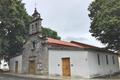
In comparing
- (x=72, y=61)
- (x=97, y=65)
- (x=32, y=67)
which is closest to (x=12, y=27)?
(x=32, y=67)

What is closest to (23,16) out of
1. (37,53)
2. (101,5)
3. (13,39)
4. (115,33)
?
(13,39)

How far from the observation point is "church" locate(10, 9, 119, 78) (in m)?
24.7

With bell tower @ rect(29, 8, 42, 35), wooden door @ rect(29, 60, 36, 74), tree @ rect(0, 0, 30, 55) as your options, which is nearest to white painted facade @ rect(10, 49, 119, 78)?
wooden door @ rect(29, 60, 36, 74)

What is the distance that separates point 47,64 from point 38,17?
280 inches

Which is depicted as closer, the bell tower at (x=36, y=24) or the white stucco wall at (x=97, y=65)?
the white stucco wall at (x=97, y=65)

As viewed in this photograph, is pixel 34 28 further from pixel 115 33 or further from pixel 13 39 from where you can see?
pixel 115 33

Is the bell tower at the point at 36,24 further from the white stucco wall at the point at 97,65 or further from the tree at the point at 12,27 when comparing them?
the white stucco wall at the point at 97,65

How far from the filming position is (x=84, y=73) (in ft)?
80.2

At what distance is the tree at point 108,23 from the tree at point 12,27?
12.5m

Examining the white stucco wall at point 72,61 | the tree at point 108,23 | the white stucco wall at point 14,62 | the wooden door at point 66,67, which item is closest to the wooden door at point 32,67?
the white stucco wall at point 14,62

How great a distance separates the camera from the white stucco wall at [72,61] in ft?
80.4

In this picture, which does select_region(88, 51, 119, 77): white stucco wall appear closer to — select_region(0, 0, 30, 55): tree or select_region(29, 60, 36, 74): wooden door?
select_region(29, 60, 36, 74): wooden door

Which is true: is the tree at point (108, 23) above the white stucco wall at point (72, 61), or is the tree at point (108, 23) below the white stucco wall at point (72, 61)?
above

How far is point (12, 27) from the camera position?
33312 mm
